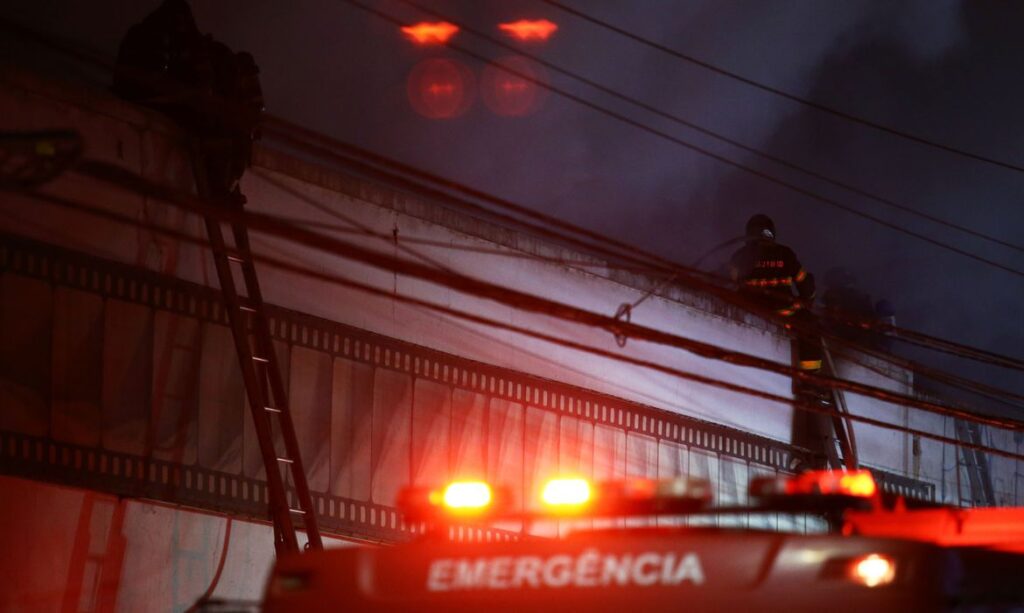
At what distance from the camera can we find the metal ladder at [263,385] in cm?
1244

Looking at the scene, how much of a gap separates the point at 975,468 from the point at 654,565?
63.7 ft

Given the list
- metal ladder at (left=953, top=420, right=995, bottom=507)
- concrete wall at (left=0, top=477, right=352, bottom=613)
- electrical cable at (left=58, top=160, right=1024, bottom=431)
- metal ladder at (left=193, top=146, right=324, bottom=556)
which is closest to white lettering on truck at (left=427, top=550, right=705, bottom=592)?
electrical cable at (left=58, top=160, right=1024, bottom=431)

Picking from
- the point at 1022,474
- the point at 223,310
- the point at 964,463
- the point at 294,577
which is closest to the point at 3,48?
the point at 223,310

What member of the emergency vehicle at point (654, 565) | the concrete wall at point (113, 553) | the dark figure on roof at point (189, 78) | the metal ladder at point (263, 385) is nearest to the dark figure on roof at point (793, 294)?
the metal ladder at point (263, 385)

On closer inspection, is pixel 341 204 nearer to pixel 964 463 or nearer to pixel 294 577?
pixel 294 577

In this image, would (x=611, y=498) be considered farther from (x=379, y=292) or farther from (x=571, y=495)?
(x=379, y=292)

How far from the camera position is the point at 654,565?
237 inches

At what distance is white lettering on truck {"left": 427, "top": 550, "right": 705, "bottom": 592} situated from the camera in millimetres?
5992

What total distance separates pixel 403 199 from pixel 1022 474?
49.1 feet

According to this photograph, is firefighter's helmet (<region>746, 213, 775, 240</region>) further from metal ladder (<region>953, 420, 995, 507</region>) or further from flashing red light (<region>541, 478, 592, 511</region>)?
flashing red light (<region>541, 478, 592, 511</region>)

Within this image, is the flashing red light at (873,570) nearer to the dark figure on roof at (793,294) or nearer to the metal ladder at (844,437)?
the dark figure on roof at (793,294)

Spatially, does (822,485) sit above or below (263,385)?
below

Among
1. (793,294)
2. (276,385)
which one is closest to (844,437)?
(793,294)

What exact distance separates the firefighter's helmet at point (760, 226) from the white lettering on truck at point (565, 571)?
14.0 metres
